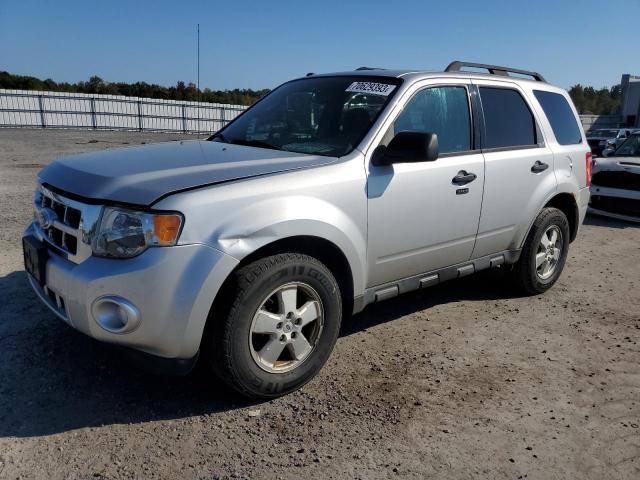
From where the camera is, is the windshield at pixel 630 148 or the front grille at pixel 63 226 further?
the windshield at pixel 630 148

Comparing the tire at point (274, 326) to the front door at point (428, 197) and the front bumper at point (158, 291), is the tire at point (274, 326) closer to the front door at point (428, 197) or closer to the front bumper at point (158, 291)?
the front bumper at point (158, 291)

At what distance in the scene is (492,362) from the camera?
152 inches

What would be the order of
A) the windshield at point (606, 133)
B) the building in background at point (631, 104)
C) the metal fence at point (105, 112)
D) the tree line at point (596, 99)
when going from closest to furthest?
the windshield at point (606, 133) → the metal fence at point (105, 112) → the building in background at point (631, 104) → the tree line at point (596, 99)

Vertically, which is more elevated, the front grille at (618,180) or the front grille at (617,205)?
the front grille at (618,180)

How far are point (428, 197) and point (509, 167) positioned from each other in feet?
3.48

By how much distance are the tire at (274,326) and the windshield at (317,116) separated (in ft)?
2.88

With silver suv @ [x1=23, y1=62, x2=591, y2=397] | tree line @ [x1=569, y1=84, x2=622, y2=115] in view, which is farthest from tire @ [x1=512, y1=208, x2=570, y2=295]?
tree line @ [x1=569, y1=84, x2=622, y2=115]

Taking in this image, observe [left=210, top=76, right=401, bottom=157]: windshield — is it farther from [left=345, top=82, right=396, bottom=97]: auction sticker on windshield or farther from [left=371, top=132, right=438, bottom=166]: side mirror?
[left=371, top=132, right=438, bottom=166]: side mirror

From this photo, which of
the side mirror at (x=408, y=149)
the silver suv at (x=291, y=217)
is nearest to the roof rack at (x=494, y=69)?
the silver suv at (x=291, y=217)

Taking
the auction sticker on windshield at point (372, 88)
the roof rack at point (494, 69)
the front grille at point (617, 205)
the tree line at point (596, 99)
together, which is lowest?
the front grille at point (617, 205)

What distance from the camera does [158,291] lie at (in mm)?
2652

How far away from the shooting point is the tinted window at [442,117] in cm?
386

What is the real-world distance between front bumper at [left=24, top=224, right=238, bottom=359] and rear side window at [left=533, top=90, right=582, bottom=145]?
3.66 m

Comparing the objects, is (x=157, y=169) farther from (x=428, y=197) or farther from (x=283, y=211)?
(x=428, y=197)
